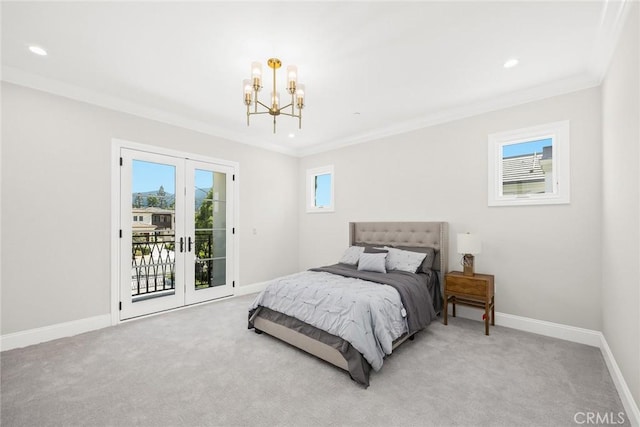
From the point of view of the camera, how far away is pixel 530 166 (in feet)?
11.1

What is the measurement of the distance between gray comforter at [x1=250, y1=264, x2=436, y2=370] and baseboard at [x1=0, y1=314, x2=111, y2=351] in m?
1.93

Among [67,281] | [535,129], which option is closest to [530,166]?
[535,129]

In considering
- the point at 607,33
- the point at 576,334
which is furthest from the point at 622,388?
the point at 607,33

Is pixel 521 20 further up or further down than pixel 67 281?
further up

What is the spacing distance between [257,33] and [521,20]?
2.09m

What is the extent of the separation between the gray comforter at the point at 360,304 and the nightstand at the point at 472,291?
0.33m

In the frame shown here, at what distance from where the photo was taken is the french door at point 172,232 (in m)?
3.65

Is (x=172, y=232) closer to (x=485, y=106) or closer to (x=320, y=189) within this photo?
(x=320, y=189)

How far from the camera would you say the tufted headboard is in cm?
383

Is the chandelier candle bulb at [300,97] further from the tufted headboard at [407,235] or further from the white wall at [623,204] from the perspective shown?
the tufted headboard at [407,235]

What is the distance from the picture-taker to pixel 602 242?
9.33 ft

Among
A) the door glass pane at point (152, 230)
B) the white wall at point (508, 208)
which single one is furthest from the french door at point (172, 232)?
the white wall at point (508, 208)

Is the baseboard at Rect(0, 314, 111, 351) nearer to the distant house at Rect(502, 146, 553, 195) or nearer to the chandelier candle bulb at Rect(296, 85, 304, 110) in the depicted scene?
the chandelier candle bulb at Rect(296, 85, 304, 110)

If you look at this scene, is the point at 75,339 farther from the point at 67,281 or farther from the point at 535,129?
the point at 535,129
